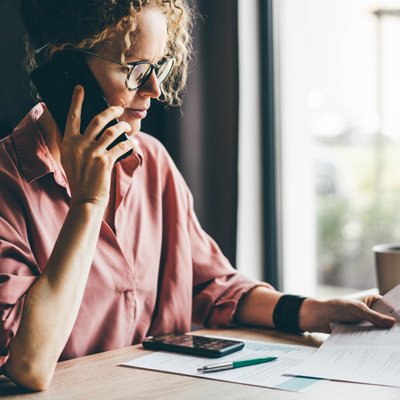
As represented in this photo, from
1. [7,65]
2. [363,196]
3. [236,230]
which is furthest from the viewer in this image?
[363,196]

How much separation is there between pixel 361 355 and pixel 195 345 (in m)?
0.27

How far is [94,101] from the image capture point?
3.96 feet

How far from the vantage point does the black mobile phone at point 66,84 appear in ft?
3.94

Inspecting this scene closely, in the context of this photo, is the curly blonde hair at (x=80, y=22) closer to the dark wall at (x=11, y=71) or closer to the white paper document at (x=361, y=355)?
the dark wall at (x=11, y=71)

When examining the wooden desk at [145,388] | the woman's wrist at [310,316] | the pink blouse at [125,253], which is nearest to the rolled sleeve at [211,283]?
the pink blouse at [125,253]

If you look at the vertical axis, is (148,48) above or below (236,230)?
above

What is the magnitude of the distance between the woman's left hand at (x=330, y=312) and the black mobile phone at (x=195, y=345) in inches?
7.8

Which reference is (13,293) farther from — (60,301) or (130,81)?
(130,81)

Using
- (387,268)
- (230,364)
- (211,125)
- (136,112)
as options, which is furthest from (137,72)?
(211,125)

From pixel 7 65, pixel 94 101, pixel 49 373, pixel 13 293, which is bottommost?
pixel 49 373

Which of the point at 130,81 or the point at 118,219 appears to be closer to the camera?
the point at 130,81

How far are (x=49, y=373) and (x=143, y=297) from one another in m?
0.42

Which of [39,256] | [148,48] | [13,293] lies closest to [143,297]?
[39,256]

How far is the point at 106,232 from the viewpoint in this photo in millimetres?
1313
